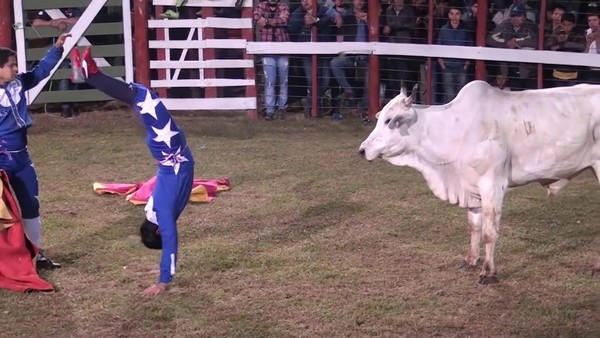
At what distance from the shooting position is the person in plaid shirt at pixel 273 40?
1366 cm

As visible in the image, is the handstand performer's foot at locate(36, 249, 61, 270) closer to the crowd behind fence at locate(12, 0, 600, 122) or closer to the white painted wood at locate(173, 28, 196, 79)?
the crowd behind fence at locate(12, 0, 600, 122)

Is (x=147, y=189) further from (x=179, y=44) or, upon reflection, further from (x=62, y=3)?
(x=62, y=3)

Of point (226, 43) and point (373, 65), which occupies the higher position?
point (226, 43)

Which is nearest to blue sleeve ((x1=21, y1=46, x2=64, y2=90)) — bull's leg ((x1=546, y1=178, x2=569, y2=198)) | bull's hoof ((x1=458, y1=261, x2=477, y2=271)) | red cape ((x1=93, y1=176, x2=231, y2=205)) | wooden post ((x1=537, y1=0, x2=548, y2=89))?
red cape ((x1=93, y1=176, x2=231, y2=205))

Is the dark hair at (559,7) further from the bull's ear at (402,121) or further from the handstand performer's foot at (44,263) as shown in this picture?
the handstand performer's foot at (44,263)

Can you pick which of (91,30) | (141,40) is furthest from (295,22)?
(91,30)

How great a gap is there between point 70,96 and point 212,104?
2.07 metres

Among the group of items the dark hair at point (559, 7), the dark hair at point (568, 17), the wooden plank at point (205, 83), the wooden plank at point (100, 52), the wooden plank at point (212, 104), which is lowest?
the wooden plank at point (212, 104)

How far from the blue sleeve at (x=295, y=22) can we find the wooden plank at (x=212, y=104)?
115 cm

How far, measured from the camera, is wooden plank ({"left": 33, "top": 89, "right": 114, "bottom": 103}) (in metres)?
13.9

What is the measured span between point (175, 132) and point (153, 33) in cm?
775

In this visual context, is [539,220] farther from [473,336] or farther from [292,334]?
[292,334]

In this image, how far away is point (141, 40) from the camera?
549 inches

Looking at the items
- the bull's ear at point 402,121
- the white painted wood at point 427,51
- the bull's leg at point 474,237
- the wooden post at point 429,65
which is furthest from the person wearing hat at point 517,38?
the bull's ear at point 402,121
